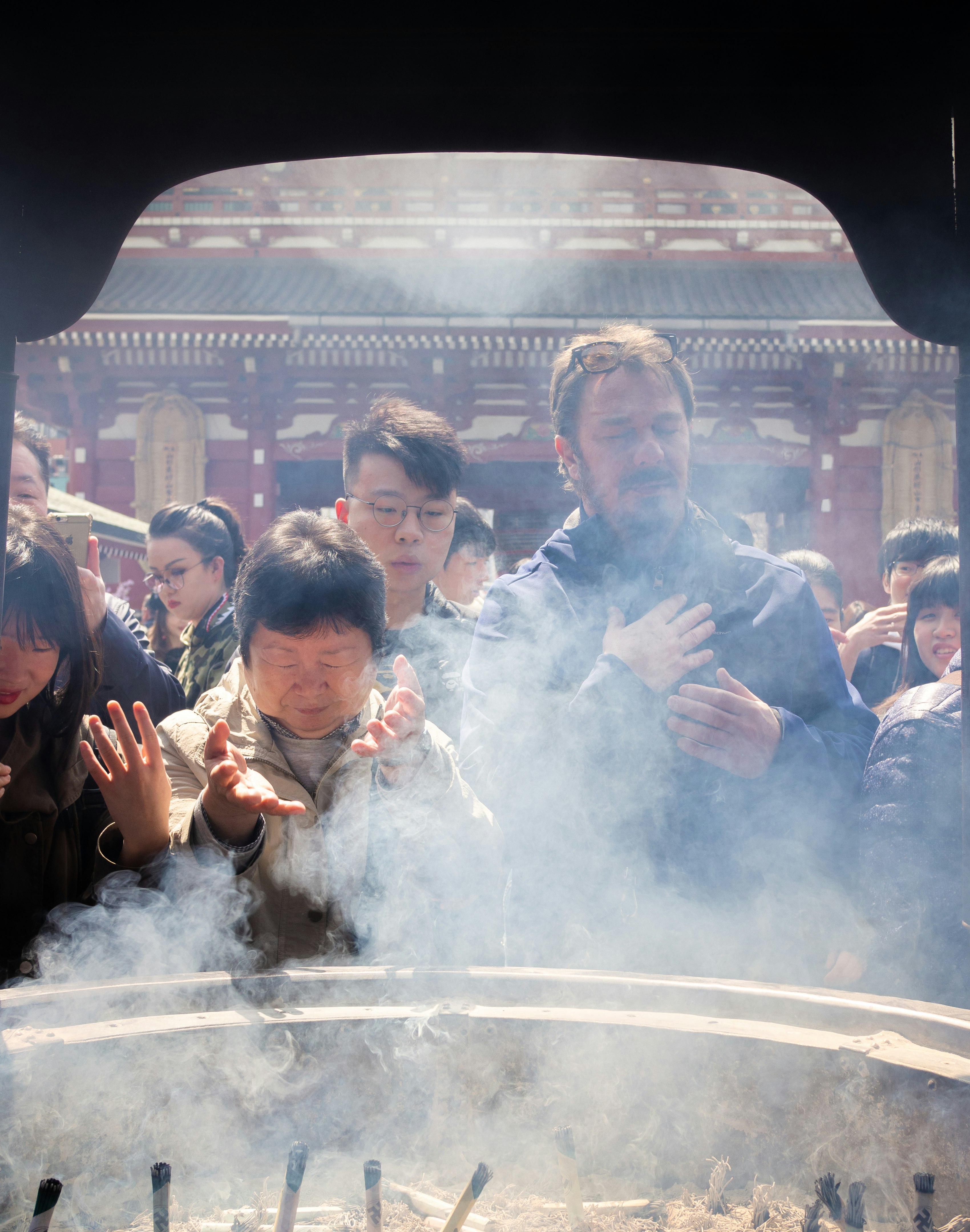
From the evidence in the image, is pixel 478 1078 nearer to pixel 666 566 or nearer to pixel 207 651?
pixel 666 566

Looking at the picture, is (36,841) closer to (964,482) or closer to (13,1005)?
(13,1005)

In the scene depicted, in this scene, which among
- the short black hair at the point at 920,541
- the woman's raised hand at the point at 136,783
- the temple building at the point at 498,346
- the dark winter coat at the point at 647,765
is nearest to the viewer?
the woman's raised hand at the point at 136,783

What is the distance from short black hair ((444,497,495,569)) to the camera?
323cm

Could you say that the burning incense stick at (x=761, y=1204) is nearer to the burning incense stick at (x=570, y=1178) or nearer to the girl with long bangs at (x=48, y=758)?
the burning incense stick at (x=570, y=1178)

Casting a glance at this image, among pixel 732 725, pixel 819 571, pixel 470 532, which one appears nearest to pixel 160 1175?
pixel 732 725

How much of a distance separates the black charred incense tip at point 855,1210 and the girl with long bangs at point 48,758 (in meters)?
1.17

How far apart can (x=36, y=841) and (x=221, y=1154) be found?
65 cm

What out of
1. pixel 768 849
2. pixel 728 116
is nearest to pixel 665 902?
pixel 768 849

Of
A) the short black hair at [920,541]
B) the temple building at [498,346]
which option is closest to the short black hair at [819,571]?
the short black hair at [920,541]

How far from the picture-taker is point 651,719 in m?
1.87

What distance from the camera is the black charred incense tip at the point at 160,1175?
1144 millimetres

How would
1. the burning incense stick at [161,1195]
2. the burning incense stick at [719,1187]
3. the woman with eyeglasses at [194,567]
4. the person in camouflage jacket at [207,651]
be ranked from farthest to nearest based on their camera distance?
the woman with eyeglasses at [194,567]
the person in camouflage jacket at [207,651]
the burning incense stick at [719,1187]
the burning incense stick at [161,1195]

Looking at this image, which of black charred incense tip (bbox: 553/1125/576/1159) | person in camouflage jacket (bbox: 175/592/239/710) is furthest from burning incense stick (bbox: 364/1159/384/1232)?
person in camouflage jacket (bbox: 175/592/239/710)

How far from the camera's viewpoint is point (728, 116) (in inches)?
51.7
